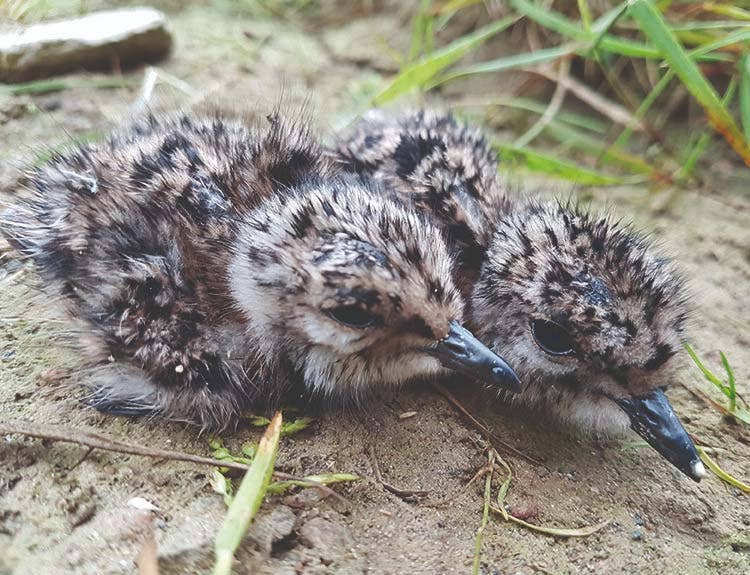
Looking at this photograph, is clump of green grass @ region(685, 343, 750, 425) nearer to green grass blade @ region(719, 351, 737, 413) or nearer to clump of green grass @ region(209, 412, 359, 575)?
green grass blade @ region(719, 351, 737, 413)

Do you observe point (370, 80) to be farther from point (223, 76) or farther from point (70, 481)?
point (70, 481)

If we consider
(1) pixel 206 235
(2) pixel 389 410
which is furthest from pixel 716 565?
(1) pixel 206 235

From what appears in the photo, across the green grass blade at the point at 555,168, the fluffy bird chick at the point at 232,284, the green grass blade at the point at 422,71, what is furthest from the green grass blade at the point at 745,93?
the fluffy bird chick at the point at 232,284

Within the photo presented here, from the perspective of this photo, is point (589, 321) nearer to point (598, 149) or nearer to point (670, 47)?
point (670, 47)

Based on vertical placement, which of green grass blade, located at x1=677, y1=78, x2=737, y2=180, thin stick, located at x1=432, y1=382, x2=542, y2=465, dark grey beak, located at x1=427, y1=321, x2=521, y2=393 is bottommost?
thin stick, located at x1=432, y1=382, x2=542, y2=465

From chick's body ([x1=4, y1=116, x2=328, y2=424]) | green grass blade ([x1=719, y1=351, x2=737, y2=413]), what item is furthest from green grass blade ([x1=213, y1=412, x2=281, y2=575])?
green grass blade ([x1=719, y1=351, x2=737, y2=413])

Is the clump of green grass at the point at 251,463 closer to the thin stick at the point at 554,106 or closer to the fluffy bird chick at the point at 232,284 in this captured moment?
the fluffy bird chick at the point at 232,284

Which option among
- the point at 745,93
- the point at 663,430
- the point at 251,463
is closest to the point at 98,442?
the point at 251,463
